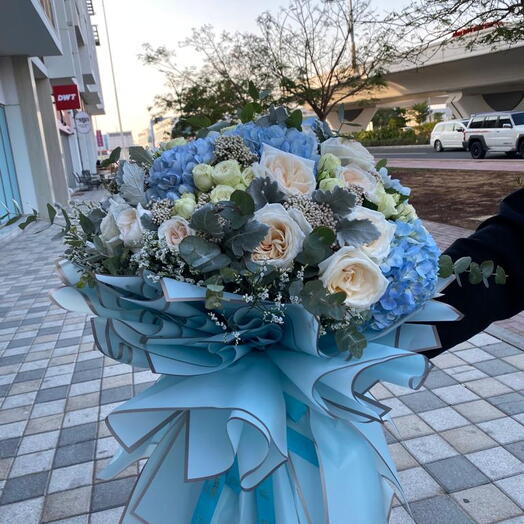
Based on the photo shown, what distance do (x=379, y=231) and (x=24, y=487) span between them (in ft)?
9.03

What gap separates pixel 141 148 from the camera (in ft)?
4.61

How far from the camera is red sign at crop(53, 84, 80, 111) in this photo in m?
18.6

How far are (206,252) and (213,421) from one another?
39cm

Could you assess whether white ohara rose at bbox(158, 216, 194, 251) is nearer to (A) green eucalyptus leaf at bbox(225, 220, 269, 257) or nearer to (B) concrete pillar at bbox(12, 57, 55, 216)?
(A) green eucalyptus leaf at bbox(225, 220, 269, 257)

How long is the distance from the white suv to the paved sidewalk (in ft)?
67.9

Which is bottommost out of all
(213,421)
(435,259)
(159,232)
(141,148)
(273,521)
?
(273,521)

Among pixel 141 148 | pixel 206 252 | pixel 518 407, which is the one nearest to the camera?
pixel 206 252

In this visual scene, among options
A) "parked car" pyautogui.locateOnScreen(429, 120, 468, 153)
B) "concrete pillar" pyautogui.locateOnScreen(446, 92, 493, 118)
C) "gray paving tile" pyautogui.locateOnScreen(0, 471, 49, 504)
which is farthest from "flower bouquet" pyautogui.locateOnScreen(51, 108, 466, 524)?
"concrete pillar" pyautogui.locateOnScreen(446, 92, 493, 118)

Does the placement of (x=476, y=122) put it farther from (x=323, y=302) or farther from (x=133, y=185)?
(x=323, y=302)

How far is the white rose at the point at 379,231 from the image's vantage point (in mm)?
1109

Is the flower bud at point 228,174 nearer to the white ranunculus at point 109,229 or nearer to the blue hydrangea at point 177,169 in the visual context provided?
the blue hydrangea at point 177,169

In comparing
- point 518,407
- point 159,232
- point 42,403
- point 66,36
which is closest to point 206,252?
point 159,232

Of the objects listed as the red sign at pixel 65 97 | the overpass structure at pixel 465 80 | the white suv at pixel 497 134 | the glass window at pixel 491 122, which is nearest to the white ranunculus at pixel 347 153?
the red sign at pixel 65 97

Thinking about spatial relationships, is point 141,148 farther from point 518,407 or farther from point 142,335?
point 518,407
